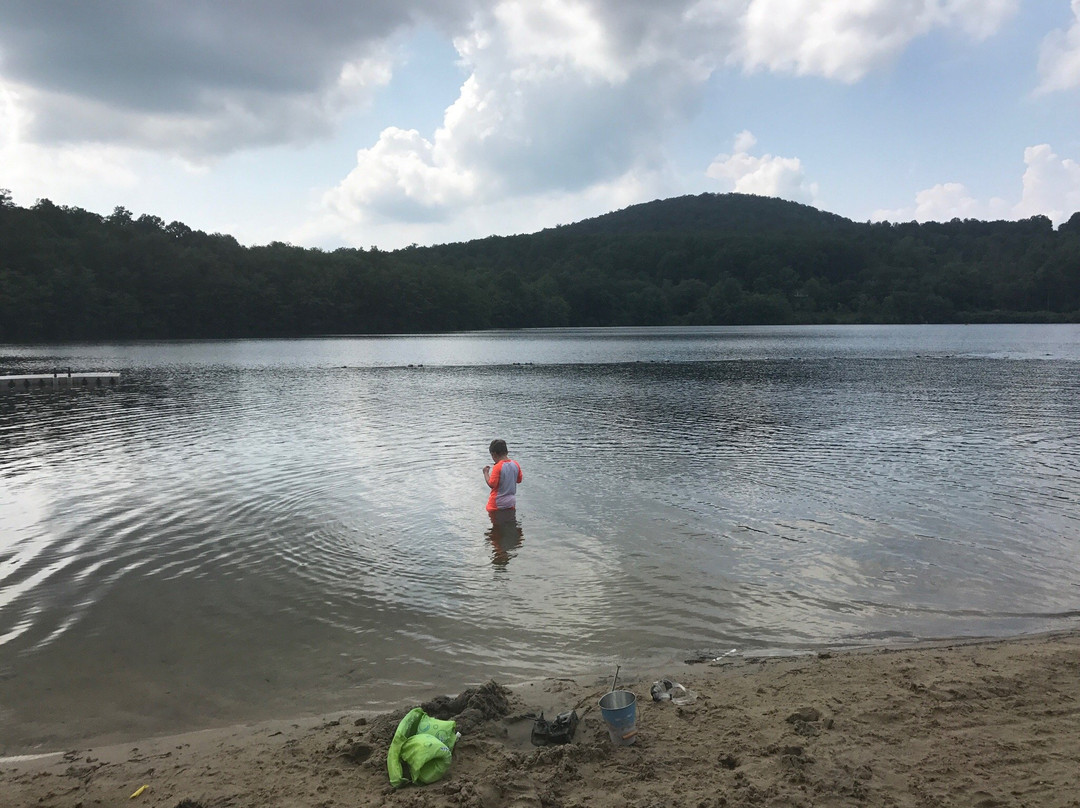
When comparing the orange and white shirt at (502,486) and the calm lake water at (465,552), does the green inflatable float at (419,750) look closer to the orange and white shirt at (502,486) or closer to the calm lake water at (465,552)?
the calm lake water at (465,552)

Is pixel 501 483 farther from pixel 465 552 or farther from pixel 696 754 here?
pixel 696 754

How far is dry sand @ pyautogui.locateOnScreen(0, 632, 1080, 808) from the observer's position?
471 centimetres

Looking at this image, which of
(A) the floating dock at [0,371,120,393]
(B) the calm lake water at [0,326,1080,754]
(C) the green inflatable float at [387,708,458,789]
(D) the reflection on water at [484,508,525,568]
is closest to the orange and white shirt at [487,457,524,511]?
(D) the reflection on water at [484,508,525,568]

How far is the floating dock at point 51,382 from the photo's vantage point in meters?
A: 38.7

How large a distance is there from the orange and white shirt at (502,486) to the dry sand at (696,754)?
6058 millimetres

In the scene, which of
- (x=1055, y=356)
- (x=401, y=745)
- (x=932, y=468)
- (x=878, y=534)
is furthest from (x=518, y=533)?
(x=1055, y=356)

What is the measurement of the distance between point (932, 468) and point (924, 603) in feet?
31.0

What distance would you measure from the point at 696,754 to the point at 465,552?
6.29 meters

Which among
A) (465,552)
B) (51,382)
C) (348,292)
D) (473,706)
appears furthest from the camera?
(348,292)

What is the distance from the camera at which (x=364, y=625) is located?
327 inches

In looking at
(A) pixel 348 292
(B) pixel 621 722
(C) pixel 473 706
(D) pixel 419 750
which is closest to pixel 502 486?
(C) pixel 473 706

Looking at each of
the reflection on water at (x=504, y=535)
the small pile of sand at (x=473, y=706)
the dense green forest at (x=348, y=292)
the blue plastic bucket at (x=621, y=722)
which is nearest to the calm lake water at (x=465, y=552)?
the reflection on water at (x=504, y=535)

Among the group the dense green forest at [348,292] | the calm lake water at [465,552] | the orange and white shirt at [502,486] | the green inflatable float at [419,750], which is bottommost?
the calm lake water at [465,552]

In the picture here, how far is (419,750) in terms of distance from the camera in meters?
5.10
